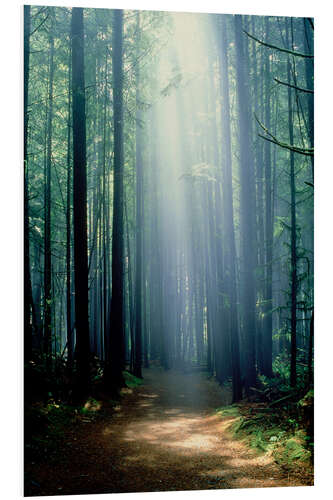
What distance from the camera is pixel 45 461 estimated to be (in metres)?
2.92

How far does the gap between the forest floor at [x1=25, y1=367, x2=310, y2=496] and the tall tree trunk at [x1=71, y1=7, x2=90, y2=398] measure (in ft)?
2.54

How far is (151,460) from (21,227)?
2.16 m

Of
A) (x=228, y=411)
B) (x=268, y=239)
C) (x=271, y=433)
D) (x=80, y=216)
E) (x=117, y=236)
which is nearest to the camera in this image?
(x=271, y=433)

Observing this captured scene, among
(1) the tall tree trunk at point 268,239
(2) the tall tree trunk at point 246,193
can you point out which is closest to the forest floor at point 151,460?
(2) the tall tree trunk at point 246,193

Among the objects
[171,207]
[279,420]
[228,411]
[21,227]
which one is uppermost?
[171,207]

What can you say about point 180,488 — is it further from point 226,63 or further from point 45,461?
point 226,63

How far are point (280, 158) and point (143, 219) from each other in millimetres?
3736

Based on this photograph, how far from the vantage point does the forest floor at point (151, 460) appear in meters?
2.83

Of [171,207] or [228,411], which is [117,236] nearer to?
[171,207]

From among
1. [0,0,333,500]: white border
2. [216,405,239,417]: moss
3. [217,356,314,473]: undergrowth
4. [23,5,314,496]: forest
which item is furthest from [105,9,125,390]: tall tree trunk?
[217,356,314,473]: undergrowth

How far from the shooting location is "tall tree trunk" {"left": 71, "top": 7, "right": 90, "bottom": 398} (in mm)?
4535

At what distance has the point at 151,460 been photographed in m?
3.12

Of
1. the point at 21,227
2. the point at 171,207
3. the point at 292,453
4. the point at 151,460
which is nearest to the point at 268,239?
the point at 171,207

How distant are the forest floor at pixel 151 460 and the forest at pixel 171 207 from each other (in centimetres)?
1
